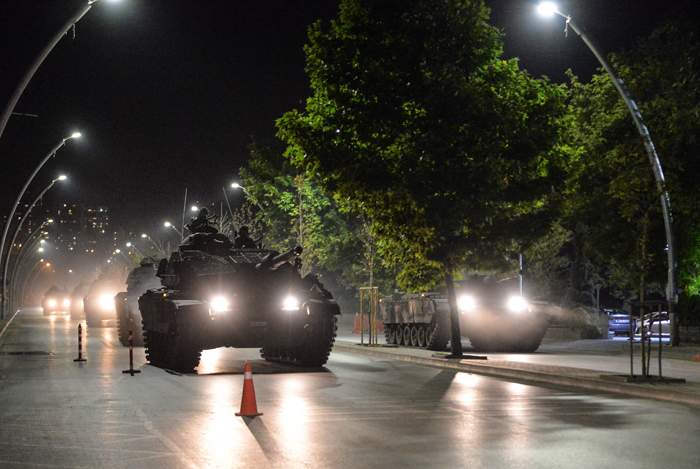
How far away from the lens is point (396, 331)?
3903 centimetres

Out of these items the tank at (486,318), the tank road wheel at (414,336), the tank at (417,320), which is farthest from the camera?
the tank road wheel at (414,336)

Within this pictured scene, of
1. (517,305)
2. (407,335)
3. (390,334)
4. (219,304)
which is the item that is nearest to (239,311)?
(219,304)

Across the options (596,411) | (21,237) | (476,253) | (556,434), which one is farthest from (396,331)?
(21,237)

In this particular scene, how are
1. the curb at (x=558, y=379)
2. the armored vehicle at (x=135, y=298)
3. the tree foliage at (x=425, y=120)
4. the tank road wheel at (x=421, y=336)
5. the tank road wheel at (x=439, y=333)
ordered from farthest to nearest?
the armored vehicle at (x=135, y=298)
the tank road wheel at (x=421, y=336)
the tank road wheel at (x=439, y=333)
the tree foliage at (x=425, y=120)
the curb at (x=558, y=379)

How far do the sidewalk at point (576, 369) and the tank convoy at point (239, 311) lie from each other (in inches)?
142

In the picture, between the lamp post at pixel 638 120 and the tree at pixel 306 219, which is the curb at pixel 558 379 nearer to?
the lamp post at pixel 638 120

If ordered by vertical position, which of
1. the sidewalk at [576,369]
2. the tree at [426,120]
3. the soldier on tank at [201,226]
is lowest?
the sidewalk at [576,369]

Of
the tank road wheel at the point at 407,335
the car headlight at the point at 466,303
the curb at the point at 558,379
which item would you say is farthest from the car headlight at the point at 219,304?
the tank road wheel at the point at 407,335

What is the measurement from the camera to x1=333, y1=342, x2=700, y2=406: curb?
17625mm

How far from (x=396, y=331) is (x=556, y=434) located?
1029 inches

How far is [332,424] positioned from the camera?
1403 centimetres

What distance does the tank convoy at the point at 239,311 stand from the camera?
24.3 meters

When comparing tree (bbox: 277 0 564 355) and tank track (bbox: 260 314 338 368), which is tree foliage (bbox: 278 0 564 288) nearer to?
tree (bbox: 277 0 564 355)

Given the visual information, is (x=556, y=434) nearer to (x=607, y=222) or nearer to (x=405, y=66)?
(x=405, y=66)
